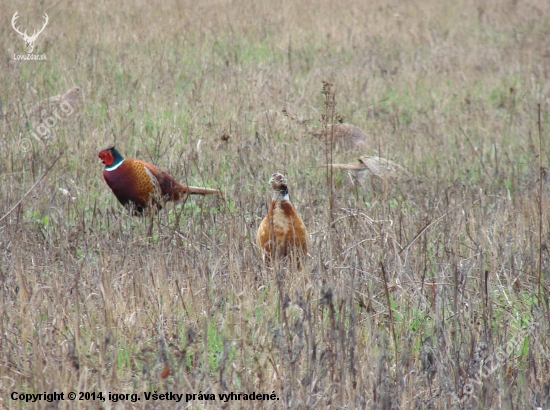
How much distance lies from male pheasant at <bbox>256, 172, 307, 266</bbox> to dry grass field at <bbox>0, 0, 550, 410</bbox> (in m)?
0.11

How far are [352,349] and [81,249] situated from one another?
7.46ft

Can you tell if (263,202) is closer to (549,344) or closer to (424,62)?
(549,344)

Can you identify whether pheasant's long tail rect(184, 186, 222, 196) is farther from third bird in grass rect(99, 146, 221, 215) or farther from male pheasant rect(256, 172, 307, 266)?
male pheasant rect(256, 172, 307, 266)

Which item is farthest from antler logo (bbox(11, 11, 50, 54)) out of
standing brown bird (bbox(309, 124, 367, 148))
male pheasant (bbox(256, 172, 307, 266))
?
male pheasant (bbox(256, 172, 307, 266))

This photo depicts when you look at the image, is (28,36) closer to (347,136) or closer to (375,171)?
(347,136)

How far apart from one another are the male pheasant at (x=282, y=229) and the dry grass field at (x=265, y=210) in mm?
110

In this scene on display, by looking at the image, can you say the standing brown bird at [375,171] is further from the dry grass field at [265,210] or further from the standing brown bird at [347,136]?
the standing brown bird at [347,136]

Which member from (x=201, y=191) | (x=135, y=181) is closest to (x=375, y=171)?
(x=201, y=191)

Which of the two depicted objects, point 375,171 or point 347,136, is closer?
point 375,171

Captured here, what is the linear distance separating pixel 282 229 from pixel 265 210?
1320 mm

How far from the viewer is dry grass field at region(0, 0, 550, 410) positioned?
273 centimetres

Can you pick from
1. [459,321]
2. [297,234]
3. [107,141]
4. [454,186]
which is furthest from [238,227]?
[107,141]

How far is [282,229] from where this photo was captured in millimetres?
3842

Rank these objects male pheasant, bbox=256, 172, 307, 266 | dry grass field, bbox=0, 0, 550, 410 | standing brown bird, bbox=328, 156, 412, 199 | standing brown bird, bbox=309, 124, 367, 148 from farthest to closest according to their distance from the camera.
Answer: standing brown bird, bbox=309, 124, 367, 148, standing brown bird, bbox=328, 156, 412, 199, male pheasant, bbox=256, 172, 307, 266, dry grass field, bbox=0, 0, 550, 410
